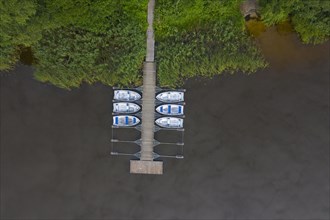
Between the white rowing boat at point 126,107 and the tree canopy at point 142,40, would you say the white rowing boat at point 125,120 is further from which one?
the tree canopy at point 142,40

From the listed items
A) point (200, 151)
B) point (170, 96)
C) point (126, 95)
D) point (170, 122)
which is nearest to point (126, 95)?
point (126, 95)

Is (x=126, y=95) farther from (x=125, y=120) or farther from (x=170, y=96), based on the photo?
(x=170, y=96)

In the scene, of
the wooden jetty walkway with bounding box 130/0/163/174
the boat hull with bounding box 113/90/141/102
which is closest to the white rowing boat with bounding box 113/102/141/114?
the boat hull with bounding box 113/90/141/102

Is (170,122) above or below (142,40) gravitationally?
below

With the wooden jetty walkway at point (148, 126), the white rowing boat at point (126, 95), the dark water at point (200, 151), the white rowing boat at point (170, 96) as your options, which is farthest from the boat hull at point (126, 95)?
the white rowing boat at point (170, 96)

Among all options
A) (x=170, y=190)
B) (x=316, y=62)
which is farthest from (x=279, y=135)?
(x=170, y=190)

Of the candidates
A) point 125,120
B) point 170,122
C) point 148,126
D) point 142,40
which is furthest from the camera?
point 125,120

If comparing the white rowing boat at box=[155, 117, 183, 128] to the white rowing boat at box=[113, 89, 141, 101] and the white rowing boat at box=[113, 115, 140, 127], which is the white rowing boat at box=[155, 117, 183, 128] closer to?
the white rowing boat at box=[113, 115, 140, 127]

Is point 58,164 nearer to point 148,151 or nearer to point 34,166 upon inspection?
point 34,166
